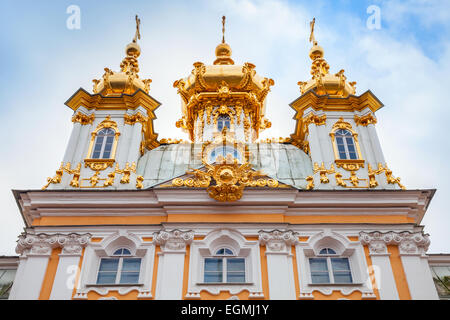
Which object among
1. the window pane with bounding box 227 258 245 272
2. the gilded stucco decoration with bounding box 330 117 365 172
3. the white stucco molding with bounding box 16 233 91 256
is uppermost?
the gilded stucco decoration with bounding box 330 117 365 172

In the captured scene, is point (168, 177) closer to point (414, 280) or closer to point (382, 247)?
point (382, 247)

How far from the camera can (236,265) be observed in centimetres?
1661

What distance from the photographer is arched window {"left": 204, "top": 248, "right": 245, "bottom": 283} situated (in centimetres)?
1620

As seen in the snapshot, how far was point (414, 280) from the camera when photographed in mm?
15680

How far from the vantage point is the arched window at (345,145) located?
65.9 feet

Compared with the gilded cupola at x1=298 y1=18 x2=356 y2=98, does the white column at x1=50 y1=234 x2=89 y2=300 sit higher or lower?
lower

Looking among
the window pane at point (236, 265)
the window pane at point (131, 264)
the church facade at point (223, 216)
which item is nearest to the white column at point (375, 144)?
the church facade at point (223, 216)

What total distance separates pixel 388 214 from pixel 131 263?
335 inches

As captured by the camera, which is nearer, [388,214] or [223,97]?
[388,214]

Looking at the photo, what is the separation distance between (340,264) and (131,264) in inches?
257

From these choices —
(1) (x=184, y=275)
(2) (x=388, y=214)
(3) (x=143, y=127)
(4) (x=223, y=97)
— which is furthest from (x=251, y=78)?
(1) (x=184, y=275)

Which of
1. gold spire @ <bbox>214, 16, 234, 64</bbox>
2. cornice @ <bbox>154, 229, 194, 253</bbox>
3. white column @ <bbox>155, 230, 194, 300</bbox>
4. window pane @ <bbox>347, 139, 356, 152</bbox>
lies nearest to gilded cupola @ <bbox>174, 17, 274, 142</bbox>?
gold spire @ <bbox>214, 16, 234, 64</bbox>

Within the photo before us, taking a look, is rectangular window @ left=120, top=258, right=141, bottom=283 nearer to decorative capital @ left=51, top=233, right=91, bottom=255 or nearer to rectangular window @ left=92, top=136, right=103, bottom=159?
decorative capital @ left=51, top=233, right=91, bottom=255
